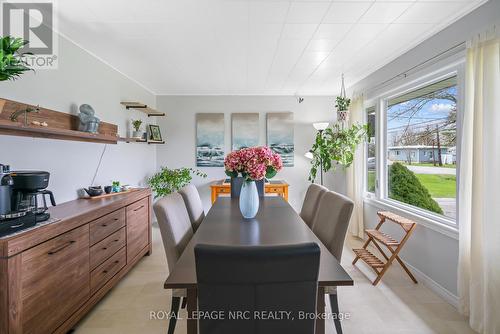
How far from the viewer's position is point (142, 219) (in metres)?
3.20

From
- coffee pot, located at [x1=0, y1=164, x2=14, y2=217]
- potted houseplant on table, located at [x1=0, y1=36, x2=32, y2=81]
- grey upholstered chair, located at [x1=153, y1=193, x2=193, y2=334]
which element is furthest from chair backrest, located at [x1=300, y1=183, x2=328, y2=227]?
potted houseplant on table, located at [x1=0, y1=36, x2=32, y2=81]

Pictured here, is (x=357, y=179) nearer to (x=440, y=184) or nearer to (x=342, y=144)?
(x=342, y=144)

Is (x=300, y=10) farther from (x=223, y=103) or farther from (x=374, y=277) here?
(x=223, y=103)

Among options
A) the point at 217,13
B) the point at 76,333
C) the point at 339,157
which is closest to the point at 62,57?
the point at 217,13

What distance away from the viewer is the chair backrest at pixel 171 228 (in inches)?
62.7

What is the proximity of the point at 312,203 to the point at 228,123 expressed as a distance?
3016 millimetres

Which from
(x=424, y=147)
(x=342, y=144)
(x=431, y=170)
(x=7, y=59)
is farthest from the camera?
(x=342, y=144)

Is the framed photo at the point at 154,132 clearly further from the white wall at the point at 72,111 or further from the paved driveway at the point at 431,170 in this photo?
the paved driveway at the point at 431,170

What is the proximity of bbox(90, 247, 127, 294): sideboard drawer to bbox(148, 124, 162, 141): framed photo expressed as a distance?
2150mm

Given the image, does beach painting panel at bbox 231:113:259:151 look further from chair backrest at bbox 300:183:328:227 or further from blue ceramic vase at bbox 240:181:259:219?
blue ceramic vase at bbox 240:181:259:219

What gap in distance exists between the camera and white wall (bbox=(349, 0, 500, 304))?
205 cm

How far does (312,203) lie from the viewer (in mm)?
2369

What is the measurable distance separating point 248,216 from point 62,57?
2327mm

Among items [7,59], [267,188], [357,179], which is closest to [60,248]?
[7,59]
